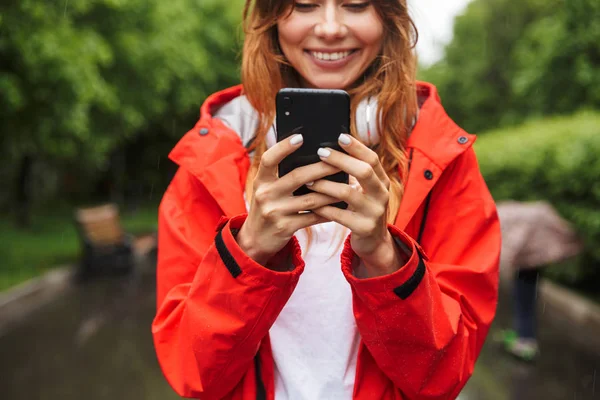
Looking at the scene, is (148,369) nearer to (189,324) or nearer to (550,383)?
(550,383)

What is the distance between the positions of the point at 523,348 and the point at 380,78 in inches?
224

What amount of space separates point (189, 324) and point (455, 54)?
132 feet

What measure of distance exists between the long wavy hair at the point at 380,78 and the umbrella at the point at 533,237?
501cm

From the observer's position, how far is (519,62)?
2770cm

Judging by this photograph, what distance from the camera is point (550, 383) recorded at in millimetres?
6270

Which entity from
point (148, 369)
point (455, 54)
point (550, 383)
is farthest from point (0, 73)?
point (455, 54)

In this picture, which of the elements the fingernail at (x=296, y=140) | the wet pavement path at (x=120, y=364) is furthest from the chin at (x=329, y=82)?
the wet pavement path at (x=120, y=364)

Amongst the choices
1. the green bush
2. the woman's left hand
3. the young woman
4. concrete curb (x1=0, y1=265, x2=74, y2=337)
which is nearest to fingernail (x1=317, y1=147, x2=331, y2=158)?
the woman's left hand

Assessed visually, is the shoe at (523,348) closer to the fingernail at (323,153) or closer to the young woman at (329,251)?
the young woman at (329,251)

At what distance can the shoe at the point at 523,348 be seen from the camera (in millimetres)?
6906

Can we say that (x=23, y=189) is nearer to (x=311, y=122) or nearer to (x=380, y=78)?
(x=380, y=78)

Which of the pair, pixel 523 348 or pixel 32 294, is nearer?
pixel 523 348

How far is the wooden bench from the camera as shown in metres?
12.6

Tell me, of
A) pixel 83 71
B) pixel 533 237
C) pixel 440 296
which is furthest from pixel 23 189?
pixel 440 296
